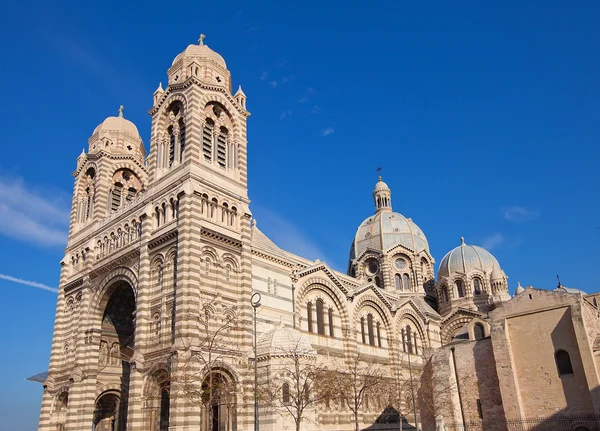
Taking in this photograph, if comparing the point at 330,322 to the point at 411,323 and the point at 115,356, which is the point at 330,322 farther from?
the point at 115,356

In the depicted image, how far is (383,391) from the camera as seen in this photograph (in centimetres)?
3706

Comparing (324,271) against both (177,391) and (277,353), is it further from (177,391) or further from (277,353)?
(177,391)

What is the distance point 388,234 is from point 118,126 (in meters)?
32.9

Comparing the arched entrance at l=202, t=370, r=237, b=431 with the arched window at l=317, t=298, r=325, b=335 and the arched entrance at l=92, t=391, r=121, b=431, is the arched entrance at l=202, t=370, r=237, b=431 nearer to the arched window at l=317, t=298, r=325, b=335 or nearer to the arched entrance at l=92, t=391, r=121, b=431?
the arched entrance at l=92, t=391, r=121, b=431

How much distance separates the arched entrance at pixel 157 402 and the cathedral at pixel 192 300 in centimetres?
8

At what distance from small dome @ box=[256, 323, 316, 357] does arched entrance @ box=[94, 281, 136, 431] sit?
981 centimetres

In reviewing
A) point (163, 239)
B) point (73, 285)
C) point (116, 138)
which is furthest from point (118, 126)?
point (163, 239)

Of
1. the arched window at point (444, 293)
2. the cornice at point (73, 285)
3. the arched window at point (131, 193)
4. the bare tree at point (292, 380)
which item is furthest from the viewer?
the arched window at point (444, 293)

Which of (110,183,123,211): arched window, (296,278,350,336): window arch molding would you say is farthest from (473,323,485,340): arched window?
(110,183,123,211): arched window

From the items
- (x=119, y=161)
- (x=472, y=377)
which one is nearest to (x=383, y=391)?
(x=472, y=377)

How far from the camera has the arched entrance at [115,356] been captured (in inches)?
1419

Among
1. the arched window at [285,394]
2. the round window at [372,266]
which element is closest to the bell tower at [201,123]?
the arched window at [285,394]

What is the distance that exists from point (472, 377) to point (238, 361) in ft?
50.5

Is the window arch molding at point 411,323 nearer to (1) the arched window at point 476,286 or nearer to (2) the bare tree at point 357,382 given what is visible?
(2) the bare tree at point 357,382
